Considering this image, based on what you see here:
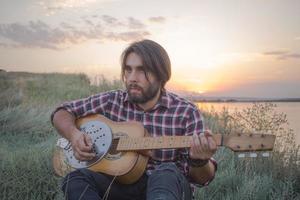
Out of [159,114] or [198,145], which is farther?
[159,114]

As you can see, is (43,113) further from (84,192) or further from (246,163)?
(84,192)

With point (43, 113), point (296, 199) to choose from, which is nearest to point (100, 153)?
point (296, 199)

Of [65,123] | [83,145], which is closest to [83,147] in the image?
[83,145]

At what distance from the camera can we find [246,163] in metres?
5.36

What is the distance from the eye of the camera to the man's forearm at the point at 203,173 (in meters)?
2.97

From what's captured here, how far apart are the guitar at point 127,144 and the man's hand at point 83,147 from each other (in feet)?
0.12

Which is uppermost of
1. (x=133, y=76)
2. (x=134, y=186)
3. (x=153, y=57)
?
(x=153, y=57)

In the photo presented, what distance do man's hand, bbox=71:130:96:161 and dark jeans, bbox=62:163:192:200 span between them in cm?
12

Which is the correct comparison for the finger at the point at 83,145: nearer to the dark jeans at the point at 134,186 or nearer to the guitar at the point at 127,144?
the guitar at the point at 127,144

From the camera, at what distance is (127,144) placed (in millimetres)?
3154

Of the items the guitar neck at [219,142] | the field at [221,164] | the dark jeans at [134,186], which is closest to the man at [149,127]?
the dark jeans at [134,186]

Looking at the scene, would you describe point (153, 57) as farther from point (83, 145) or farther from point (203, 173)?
point (203, 173)

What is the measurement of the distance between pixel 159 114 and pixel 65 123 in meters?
0.74

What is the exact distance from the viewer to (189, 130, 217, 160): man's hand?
2.76 meters
